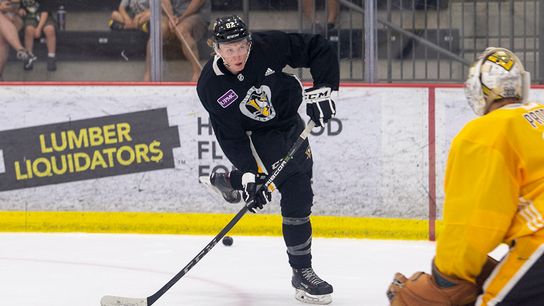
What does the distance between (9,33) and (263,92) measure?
8.34ft

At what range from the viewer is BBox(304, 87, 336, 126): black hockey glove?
153 inches

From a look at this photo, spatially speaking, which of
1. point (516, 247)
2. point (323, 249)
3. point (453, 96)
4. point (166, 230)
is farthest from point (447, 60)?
point (516, 247)

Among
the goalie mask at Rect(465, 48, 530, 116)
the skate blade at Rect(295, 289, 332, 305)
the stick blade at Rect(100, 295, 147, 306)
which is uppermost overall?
the goalie mask at Rect(465, 48, 530, 116)

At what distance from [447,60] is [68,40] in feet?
6.84

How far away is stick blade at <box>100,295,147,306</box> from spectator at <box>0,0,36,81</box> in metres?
2.48

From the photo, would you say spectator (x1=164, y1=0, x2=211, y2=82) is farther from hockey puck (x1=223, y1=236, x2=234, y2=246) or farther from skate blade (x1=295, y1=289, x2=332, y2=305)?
skate blade (x1=295, y1=289, x2=332, y2=305)

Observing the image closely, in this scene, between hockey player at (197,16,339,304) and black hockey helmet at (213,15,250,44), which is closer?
black hockey helmet at (213,15,250,44)

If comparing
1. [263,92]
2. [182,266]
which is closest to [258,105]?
[263,92]

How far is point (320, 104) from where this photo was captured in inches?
153

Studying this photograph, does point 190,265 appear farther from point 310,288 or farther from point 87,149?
point 87,149

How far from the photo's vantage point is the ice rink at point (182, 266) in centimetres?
409

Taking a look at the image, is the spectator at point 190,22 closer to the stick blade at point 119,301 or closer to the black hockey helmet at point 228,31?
the black hockey helmet at point 228,31

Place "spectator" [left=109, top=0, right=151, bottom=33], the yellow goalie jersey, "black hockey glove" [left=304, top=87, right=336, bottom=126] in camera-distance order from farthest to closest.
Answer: "spectator" [left=109, top=0, right=151, bottom=33] < "black hockey glove" [left=304, top=87, right=336, bottom=126] < the yellow goalie jersey

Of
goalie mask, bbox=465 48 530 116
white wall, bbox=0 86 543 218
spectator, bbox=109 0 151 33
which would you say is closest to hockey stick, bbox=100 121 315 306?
white wall, bbox=0 86 543 218
